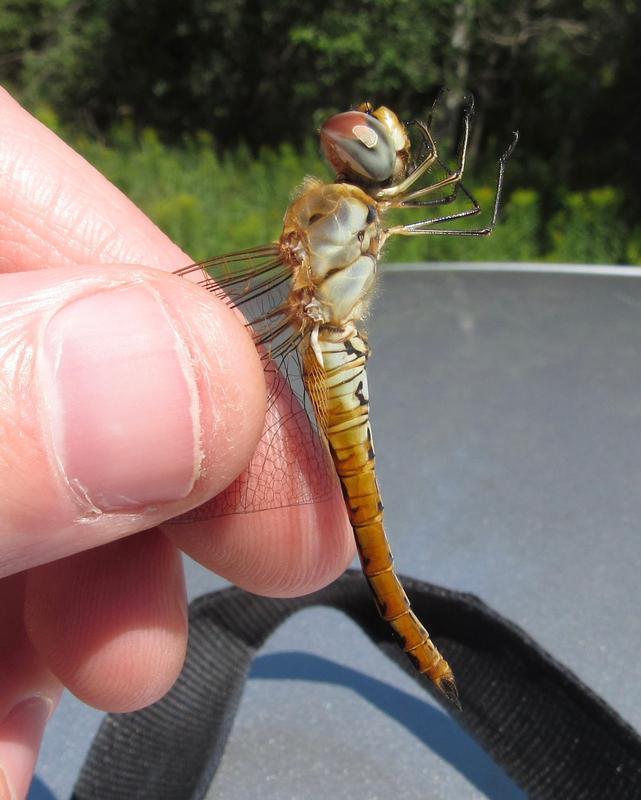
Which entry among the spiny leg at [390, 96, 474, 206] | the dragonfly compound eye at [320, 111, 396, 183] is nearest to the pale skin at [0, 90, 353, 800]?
the dragonfly compound eye at [320, 111, 396, 183]

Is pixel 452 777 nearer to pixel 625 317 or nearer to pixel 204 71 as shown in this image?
pixel 625 317

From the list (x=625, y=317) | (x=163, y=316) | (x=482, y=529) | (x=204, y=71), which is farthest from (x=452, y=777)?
(x=204, y=71)

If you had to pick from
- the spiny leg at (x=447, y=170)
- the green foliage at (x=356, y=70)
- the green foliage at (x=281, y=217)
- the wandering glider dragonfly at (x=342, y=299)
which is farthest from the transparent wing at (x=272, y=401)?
the green foliage at (x=356, y=70)

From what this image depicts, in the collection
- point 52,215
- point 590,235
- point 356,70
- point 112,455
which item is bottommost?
point 590,235

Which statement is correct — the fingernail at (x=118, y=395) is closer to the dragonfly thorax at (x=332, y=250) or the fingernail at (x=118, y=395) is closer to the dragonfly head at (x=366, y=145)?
the dragonfly thorax at (x=332, y=250)

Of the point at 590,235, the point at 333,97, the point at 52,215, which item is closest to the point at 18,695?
the point at 52,215

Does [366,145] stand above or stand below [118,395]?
above

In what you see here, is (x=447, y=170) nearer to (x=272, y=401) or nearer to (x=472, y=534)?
(x=272, y=401)

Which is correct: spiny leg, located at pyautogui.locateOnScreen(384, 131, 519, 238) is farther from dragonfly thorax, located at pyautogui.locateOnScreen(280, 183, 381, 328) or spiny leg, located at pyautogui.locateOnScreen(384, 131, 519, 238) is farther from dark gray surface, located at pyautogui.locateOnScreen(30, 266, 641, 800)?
dark gray surface, located at pyautogui.locateOnScreen(30, 266, 641, 800)
